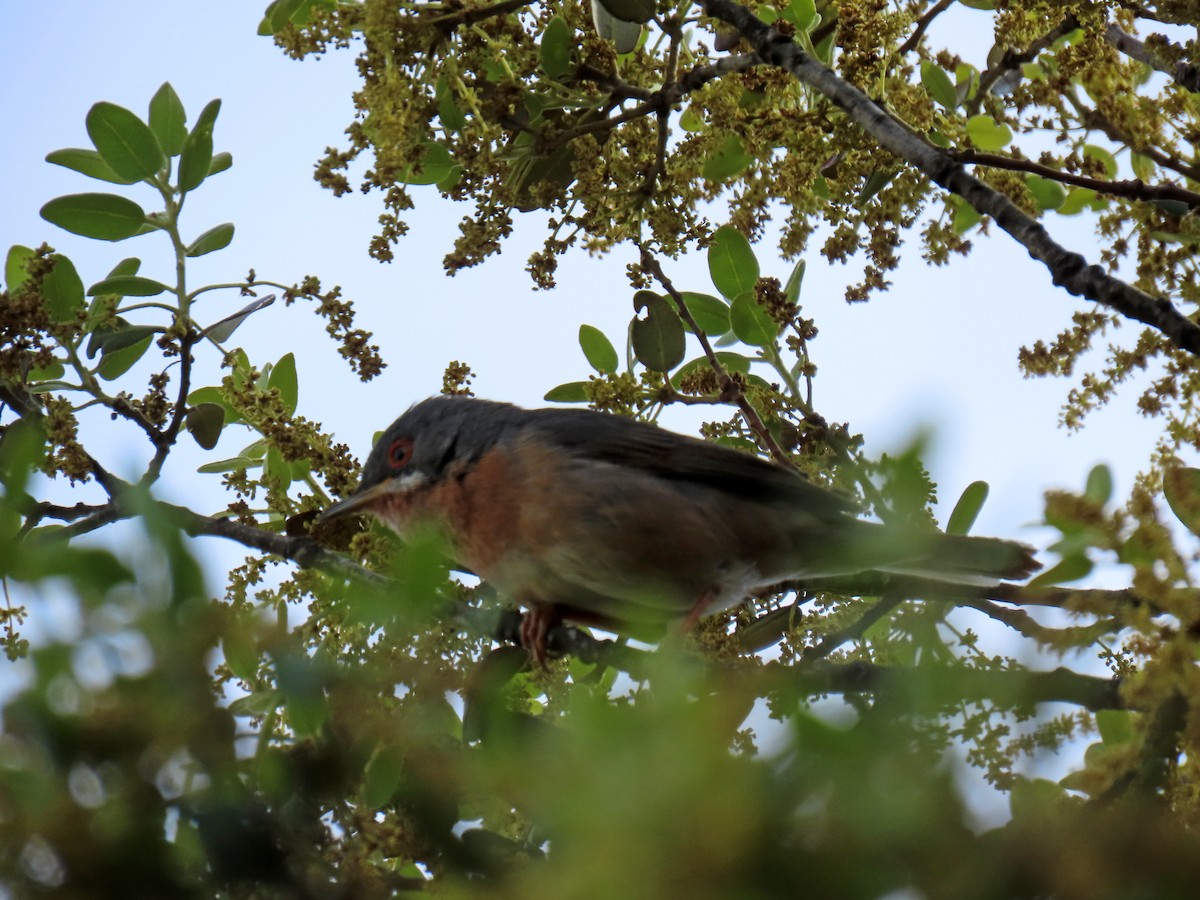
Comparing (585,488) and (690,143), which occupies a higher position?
(690,143)

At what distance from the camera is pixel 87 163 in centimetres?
442

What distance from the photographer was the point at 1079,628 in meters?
1.34

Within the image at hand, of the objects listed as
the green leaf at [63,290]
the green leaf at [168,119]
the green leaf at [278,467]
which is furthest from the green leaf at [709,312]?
the green leaf at [63,290]

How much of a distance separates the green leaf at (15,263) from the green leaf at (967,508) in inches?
144

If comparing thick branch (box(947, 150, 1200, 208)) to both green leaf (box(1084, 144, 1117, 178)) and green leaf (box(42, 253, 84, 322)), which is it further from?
green leaf (box(42, 253, 84, 322))

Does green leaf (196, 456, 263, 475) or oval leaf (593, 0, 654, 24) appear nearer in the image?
oval leaf (593, 0, 654, 24)

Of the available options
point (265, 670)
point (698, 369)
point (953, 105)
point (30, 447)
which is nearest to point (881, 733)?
point (265, 670)

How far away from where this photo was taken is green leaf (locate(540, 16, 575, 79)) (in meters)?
3.94

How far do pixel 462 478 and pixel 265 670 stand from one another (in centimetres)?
387

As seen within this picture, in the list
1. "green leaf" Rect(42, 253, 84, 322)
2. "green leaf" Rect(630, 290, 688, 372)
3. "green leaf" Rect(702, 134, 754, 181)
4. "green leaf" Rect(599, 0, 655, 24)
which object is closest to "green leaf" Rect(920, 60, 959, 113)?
"green leaf" Rect(702, 134, 754, 181)

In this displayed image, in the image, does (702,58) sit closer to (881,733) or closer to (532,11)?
(532,11)

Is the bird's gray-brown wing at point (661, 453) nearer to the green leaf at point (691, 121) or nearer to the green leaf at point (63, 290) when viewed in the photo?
the green leaf at point (691, 121)

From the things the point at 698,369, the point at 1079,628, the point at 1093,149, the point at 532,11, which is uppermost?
the point at 1093,149

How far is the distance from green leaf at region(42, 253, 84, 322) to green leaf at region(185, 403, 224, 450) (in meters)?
0.55
